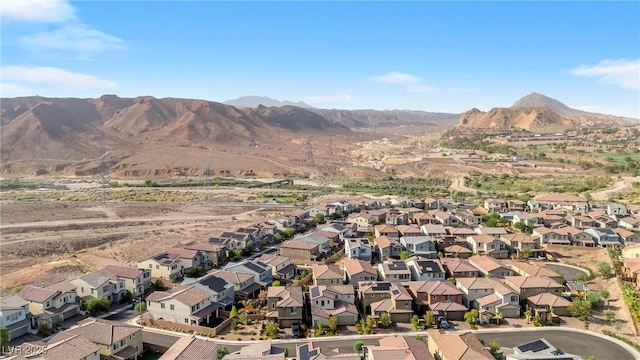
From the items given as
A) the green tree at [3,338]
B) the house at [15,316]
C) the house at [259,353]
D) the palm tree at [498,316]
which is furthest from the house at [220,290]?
the palm tree at [498,316]

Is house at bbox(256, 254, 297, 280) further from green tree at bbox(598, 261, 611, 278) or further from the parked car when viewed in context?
green tree at bbox(598, 261, 611, 278)

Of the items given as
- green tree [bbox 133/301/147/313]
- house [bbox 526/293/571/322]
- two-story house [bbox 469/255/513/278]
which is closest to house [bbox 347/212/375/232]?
two-story house [bbox 469/255/513/278]

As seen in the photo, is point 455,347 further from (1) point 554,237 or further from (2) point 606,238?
(2) point 606,238

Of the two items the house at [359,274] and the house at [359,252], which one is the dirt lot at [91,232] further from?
the house at [359,274]

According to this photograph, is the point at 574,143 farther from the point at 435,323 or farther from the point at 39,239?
the point at 39,239

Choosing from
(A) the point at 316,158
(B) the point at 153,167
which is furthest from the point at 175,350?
(A) the point at 316,158

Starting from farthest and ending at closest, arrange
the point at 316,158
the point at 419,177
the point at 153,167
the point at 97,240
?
1. the point at 316,158
2. the point at 153,167
3. the point at 419,177
4. the point at 97,240

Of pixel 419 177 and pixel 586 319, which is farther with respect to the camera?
pixel 419 177
